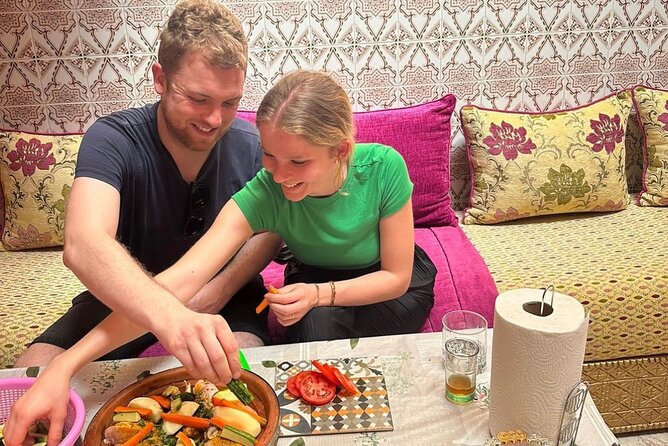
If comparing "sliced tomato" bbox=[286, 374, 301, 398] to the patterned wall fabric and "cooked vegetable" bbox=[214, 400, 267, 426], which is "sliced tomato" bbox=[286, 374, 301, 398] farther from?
the patterned wall fabric

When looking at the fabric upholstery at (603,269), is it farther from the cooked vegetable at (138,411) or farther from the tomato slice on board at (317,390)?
the cooked vegetable at (138,411)

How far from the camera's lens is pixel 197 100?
167cm

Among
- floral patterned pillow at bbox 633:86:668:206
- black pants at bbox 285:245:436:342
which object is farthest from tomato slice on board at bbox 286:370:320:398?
floral patterned pillow at bbox 633:86:668:206

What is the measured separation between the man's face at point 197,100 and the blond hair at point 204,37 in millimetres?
19

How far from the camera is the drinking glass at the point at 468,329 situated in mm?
1286

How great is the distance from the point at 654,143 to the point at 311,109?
178 centimetres

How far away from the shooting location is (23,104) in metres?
2.61

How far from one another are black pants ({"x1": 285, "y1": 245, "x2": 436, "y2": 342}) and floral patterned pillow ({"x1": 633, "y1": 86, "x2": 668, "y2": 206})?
127 centimetres

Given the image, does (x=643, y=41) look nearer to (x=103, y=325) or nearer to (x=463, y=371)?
(x=463, y=371)

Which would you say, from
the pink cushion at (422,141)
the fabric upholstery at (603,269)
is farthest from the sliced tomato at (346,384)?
the pink cushion at (422,141)

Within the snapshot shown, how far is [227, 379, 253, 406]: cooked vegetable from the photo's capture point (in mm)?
1122

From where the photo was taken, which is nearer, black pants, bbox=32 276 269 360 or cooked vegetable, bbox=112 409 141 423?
cooked vegetable, bbox=112 409 141 423

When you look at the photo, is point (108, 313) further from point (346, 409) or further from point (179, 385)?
Answer: point (346, 409)

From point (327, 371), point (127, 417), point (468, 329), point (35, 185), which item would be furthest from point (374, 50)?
point (127, 417)
